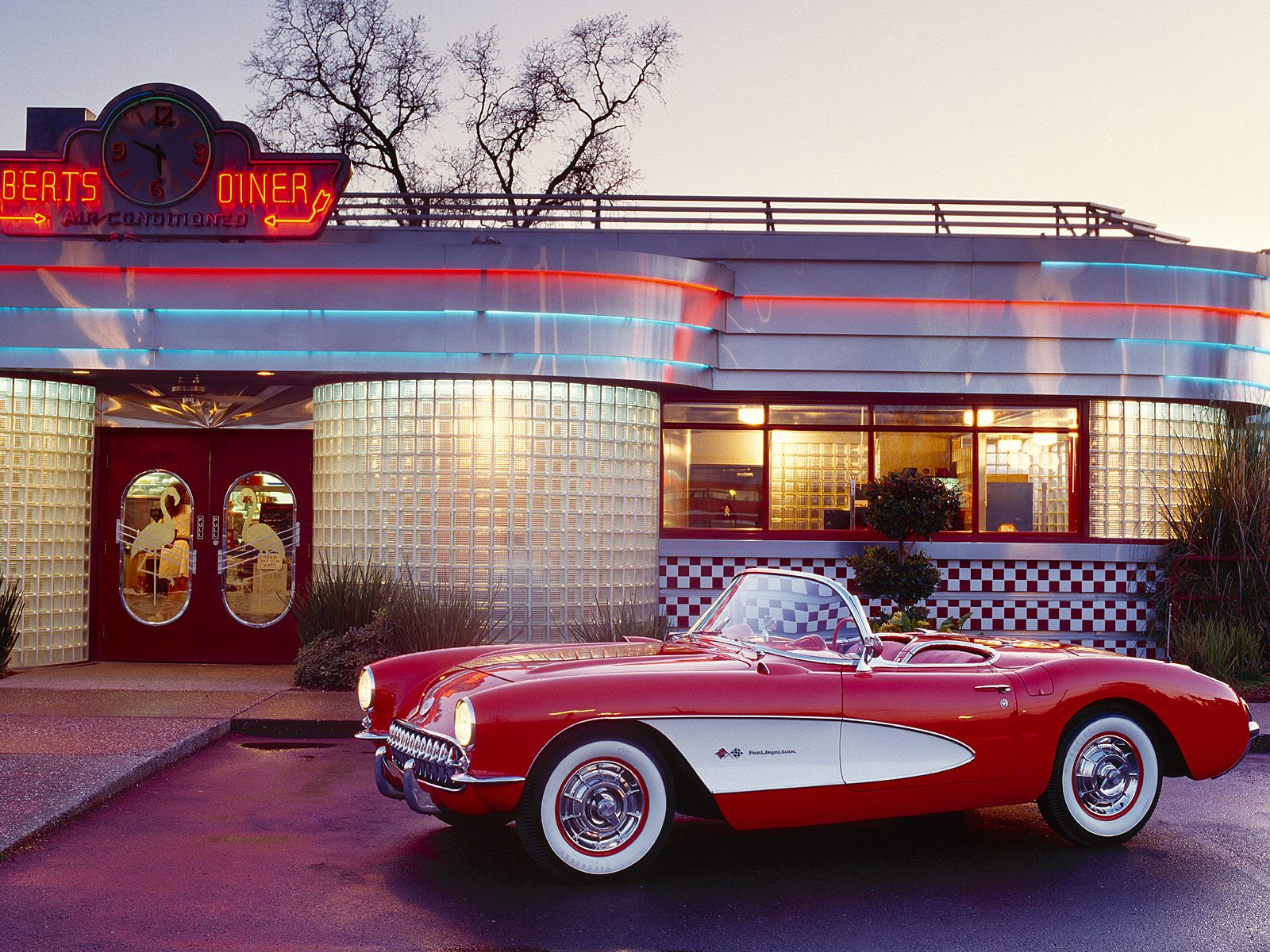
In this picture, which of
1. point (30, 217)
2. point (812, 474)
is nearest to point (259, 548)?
point (30, 217)

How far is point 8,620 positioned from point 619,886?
27.2 ft

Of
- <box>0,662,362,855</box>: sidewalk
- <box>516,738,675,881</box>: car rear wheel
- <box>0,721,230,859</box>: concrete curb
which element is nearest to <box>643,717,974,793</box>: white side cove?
<box>516,738,675,881</box>: car rear wheel

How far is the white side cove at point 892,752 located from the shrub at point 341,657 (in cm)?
601

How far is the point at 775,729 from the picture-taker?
5.51 m

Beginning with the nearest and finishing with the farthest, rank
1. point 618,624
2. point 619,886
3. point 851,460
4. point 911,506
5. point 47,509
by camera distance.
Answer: point 619,886 → point 618,624 → point 911,506 → point 47,509 → point 851,460

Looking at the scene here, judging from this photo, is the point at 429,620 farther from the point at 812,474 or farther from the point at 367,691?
the point at 367,691

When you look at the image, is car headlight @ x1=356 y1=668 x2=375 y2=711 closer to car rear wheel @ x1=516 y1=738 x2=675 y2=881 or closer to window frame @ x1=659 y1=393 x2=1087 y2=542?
car rear wheel @ x1=516 y1=738 x2=675 y2=881

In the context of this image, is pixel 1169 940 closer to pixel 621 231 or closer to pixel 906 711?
pixel 906 711

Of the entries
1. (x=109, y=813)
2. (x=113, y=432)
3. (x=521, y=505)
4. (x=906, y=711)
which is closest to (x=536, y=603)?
(x=521, y=505)

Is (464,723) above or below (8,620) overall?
above

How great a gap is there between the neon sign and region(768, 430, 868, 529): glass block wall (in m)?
5.21

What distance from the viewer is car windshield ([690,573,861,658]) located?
234 inches

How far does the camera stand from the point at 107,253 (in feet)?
38.7

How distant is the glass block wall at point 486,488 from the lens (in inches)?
482
